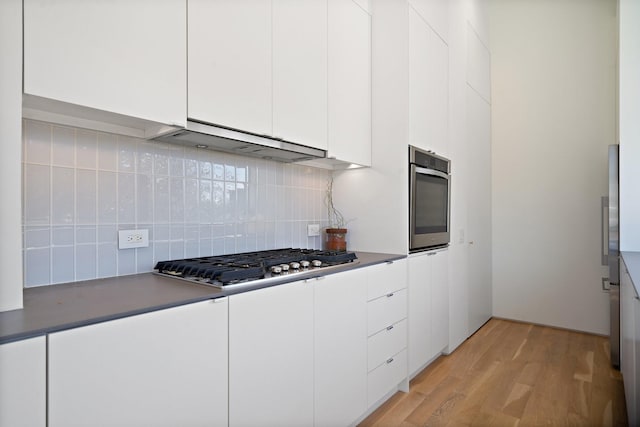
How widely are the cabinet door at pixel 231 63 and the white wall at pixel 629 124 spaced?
8.72ft

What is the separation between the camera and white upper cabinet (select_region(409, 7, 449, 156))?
2408mm

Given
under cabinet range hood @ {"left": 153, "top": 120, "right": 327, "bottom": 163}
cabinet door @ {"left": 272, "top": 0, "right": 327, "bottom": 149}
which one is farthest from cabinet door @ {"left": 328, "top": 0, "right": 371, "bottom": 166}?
under cabinet range hood @ {"left": 153, "top": 120, "right": 327, "bottom": 163}

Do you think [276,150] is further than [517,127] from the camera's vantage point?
No

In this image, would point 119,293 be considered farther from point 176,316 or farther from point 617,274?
point 617,274

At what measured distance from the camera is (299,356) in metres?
1.50

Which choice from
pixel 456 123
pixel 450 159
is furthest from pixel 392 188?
pixel 456 123

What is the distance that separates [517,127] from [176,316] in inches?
155

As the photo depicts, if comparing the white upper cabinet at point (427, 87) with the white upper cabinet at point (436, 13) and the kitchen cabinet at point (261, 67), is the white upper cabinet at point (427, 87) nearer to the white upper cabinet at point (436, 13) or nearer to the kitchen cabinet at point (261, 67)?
the white upper cabinet at point (436, 13)

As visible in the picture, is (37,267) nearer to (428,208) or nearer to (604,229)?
(428,208)

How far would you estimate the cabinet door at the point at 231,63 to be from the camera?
1.41 metres

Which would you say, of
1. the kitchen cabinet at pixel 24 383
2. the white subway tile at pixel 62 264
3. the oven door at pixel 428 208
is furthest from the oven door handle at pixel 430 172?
the kitchen cabinet at pixel 24 383

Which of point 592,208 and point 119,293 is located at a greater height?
point 592,208

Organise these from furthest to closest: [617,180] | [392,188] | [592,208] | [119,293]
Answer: [592,208] → [617,180] → [392,188] → [119,293]

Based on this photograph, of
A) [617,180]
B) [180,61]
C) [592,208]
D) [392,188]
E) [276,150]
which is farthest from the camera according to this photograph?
[592,208]
